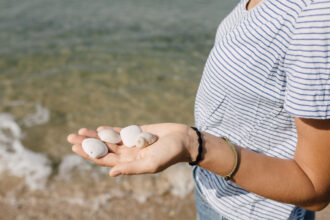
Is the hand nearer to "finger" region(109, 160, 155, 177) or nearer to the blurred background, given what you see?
"finger" region(109, 160, 155, 177)

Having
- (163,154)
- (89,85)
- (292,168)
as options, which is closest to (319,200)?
(292,168)

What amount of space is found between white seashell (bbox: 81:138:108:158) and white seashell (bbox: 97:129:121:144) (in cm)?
5

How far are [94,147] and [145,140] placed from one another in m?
0.29

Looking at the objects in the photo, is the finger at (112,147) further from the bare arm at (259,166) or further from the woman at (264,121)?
the bare arm at (259,166)

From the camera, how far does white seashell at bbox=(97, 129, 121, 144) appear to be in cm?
164

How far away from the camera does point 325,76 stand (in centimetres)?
106

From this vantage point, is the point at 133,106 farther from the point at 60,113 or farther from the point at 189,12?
the point at 189,12

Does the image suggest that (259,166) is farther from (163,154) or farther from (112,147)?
(112,147)

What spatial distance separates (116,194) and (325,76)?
11.6 feet

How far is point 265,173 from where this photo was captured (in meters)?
1.30

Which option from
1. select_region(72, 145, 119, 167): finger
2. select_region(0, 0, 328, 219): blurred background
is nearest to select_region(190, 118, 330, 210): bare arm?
select_region(72, 145, 119, 167): finger

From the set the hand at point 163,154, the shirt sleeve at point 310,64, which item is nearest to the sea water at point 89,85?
the hand at point 163,154

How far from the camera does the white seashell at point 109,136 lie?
1.64 m

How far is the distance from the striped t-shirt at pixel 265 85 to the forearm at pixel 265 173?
0.60 feet
